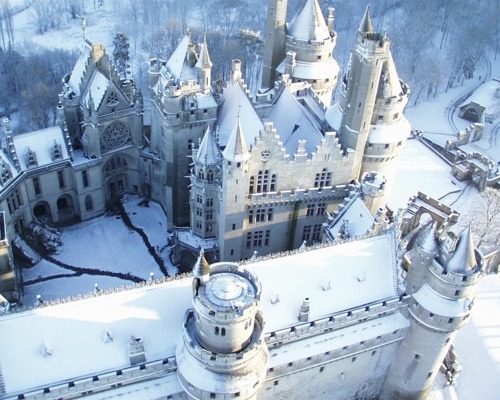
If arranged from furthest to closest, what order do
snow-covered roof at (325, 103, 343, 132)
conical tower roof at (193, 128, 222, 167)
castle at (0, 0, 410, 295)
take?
snow-covered roof at (325, 103, 343, 132)
conical tower roof at (193, 128, 222, 167)
castle at (0, 0, 410, 295)

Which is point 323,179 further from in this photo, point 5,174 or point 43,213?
point 43,213

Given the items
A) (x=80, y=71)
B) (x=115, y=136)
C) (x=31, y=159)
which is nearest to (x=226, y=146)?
(x=115, y=136)

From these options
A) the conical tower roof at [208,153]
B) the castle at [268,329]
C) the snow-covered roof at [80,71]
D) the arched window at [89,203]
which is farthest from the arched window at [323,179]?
the snow-covered roof at [80,71]

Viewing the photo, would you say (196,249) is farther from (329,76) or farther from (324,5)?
(324,5)

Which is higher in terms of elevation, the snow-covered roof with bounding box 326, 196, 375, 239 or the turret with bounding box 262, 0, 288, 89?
the turret with bounding box 262, 0, 288, 89

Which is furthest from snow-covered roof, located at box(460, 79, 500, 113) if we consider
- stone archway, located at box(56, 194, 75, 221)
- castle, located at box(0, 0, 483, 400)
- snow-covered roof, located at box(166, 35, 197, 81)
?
stone archway, located at box(56, 194, 75, 221)

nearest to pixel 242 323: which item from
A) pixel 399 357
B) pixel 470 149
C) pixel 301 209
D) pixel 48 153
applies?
pixel 399 357

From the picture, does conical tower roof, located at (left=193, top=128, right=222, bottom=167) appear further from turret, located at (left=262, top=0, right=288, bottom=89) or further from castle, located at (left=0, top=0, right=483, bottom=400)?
turret, located at (left=262, top=0, right=288, bottom=89)
